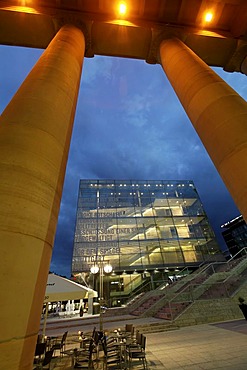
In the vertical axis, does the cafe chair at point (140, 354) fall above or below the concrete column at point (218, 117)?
below

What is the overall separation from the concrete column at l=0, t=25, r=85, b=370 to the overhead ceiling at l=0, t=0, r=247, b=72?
5.42 metres

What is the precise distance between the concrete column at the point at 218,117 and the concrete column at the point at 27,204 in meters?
2.92

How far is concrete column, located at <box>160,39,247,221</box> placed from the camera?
3.33 m

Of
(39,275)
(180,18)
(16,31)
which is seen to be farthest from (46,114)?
(180,18)

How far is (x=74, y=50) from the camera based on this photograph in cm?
528

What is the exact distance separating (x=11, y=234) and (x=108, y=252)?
27562 mm

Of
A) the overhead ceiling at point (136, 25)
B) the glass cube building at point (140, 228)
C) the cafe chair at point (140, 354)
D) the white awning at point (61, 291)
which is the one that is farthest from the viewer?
the glass cube building at point (140, 228)

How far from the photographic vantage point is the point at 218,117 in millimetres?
3934

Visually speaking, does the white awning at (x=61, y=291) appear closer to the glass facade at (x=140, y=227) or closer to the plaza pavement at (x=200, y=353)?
the plaza pavement at (x=200, y=353)

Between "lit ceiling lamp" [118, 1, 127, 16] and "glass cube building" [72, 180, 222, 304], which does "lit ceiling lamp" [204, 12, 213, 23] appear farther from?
"glass cube building" [72, 180, 222, 304]

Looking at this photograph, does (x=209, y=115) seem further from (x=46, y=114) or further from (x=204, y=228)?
(x=204, y=228)

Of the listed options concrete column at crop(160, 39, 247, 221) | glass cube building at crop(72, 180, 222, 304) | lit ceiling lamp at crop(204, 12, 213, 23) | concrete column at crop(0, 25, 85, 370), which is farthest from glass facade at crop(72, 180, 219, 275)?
lit ceiling lamp at crop(204, 12, 213, 23)

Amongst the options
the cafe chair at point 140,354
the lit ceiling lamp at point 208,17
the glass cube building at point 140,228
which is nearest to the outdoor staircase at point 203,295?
the cafe chair at point 140,354

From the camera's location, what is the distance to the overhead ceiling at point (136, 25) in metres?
6.93
